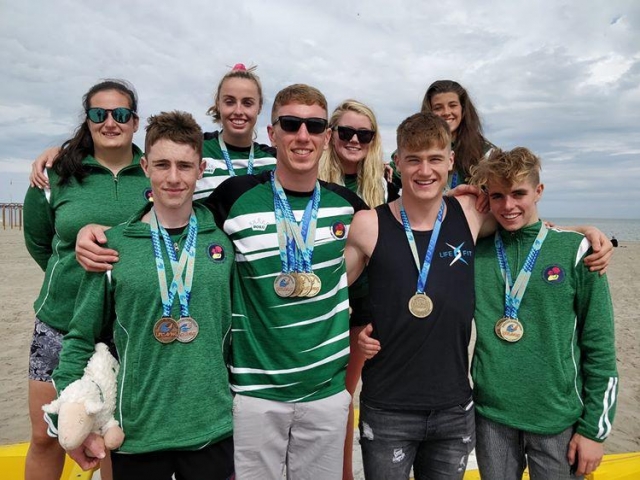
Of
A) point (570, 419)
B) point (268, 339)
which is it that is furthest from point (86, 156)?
point (570, 419)

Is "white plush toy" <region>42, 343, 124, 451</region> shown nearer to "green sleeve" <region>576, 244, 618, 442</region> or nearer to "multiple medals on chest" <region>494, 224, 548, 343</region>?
"multiple medals on chest" <region>494, 224, 548, 343</region>

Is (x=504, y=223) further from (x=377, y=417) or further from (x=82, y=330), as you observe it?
(x=82, y=330)

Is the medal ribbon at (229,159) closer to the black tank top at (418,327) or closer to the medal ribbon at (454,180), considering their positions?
the black tank top at (418,327)

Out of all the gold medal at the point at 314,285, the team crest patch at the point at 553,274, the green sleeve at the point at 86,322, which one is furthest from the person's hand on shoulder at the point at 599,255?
the green sleeve at the point at 86,322

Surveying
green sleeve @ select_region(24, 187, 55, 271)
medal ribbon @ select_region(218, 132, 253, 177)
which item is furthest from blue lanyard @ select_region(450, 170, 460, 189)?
green sleeve @ select_region(24, 187, 55, 271)

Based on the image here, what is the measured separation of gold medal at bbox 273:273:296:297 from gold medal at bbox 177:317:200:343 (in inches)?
19.2

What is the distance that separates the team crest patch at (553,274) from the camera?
8.87 feet

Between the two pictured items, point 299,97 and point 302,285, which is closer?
point 302,285

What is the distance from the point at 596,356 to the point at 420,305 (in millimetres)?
1109

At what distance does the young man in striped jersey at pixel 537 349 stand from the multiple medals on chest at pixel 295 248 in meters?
1.12

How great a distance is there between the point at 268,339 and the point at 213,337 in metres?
0.31

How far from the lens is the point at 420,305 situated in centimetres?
265

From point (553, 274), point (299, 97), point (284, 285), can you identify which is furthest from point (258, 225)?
point (553, 274)

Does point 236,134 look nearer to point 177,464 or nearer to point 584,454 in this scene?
point 177,464
